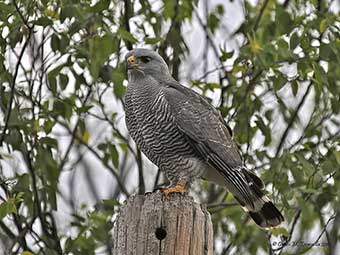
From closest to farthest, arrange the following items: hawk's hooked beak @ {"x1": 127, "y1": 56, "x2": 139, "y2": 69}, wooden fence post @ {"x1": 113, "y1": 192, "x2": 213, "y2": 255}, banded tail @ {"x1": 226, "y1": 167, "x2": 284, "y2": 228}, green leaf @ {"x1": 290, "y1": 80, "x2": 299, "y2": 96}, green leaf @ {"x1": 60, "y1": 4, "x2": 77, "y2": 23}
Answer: wooden fence post @ {"x1": 113, "y1": 192, "x2": 213, "y2": 255} < banded tail @ {"x1": 226, "y1": 167, "x2": 284, "y2": 228} < green leaf @ {"x1": 60, "y1": 4, "x2": 77, "y2": 23} < hawk's hooked beak @ {"x1": 127, "y1": 56, "x2": 139, "y2": 69} < green leaf @ {"x1": 290, "y1": 80, "x2": 299, "y2": 96}

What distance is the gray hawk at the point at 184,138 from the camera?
5.51 m

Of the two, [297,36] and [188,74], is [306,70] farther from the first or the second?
[188,74]

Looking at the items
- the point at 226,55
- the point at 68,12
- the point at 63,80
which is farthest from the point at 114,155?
the point at 68,12

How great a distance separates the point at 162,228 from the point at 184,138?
1.77 m

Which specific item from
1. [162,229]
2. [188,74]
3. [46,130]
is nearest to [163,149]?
[46,130]

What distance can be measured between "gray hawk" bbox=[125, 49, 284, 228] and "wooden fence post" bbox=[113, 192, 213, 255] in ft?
4.70

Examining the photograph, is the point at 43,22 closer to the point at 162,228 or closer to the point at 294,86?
the point at 294,86

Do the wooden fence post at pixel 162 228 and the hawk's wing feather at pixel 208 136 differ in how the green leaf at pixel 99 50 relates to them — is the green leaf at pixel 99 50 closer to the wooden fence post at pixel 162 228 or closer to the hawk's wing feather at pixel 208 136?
the hawk's wing feather at pixel 208 136

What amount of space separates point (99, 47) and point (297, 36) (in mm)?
1325

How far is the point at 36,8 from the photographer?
6.32 metres

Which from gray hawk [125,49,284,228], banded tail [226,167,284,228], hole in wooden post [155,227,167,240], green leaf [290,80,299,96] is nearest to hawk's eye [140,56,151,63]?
gray hawk [125,49,284,228]

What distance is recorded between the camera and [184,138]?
5.64 metres

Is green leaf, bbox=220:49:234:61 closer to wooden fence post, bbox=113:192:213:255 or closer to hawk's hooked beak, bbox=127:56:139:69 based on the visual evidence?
hawk's hooked beak, bbox=127:56:139:69

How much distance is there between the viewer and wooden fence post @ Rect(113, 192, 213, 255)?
12.6 feet
